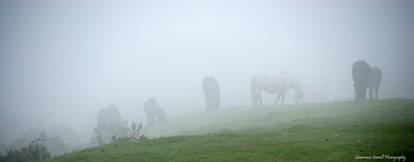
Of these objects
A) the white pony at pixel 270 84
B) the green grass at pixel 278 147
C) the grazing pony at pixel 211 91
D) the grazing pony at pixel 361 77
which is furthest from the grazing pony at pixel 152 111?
the grazing pony at pixel 361 77

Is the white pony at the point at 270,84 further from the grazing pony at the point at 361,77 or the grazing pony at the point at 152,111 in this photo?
the grazing pony at the point at 152,111

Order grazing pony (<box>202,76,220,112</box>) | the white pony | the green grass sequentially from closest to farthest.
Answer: the green grass → the white pony → grazing pony (<box>202,76,220,112</box>)

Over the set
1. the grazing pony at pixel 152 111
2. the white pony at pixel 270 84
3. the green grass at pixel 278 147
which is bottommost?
the green grass at pixel 278 147

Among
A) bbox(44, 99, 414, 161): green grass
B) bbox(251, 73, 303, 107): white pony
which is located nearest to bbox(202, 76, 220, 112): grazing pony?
bbox(251, 73, 303, 107): white pony

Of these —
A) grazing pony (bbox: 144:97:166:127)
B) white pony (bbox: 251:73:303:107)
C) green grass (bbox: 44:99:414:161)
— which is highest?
white pony (bbox: 251:73:303:107)

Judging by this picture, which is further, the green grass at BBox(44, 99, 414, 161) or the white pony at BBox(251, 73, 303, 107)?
the white pony at BBox(251, 73, 303, 107)

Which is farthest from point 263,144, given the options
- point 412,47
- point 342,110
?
point 412,47

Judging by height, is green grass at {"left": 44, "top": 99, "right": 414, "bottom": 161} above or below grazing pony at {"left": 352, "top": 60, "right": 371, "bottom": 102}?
below

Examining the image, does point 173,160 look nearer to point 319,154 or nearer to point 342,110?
point 319,154

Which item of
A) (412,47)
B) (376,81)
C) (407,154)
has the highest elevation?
(412,47)

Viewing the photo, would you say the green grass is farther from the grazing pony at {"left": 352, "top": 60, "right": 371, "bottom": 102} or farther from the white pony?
the white pony

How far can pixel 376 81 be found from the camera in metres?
51.5

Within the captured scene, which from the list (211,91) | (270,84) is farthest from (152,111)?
(270,84)

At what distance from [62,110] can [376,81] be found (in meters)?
162
